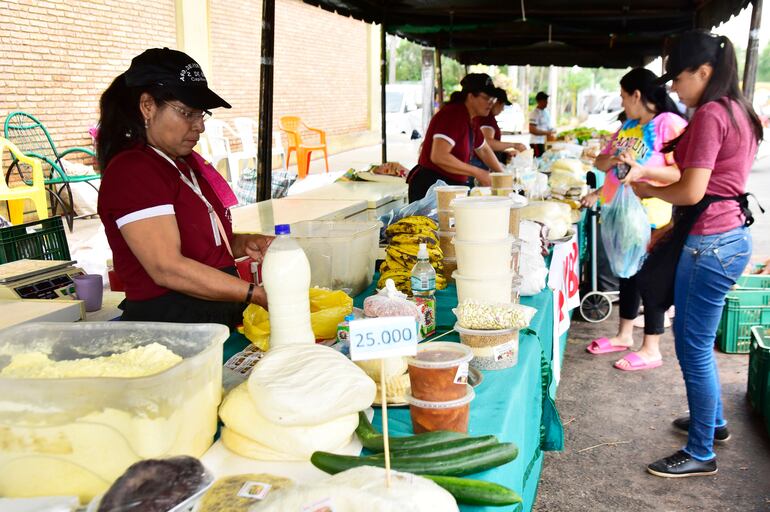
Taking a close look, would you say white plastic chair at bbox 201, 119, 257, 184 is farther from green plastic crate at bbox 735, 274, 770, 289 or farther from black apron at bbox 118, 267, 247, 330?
black apron at bbox 118, 267, 247, 330

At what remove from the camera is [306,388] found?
4.39 ft

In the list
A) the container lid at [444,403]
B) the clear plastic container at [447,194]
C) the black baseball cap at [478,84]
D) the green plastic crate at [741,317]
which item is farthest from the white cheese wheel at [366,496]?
the black baseball cap at [478,84]

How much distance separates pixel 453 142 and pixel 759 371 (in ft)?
8.54

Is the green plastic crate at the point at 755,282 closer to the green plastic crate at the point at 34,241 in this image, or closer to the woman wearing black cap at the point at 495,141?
the woman wearing black cap at the point at 495,141

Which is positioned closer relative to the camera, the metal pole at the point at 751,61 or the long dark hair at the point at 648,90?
the long dark hair at the point at 648,90

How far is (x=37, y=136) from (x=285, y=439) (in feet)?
30.3

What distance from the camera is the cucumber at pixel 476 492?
47.1 inches

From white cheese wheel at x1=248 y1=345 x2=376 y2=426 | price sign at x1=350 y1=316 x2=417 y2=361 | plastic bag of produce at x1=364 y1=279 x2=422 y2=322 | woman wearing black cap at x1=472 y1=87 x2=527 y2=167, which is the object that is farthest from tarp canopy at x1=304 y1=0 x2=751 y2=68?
price sign at x1=350 y1=316 x2=417 y2=361

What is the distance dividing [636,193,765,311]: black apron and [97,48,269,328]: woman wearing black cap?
77.7 inches

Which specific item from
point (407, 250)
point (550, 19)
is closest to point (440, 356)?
point (407, 250)

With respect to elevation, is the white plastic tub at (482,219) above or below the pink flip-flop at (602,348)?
above

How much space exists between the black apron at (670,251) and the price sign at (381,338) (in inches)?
82.1

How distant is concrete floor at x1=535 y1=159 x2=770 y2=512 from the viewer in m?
2.98

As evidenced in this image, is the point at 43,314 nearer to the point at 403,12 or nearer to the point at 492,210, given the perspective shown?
the point at 492,210
